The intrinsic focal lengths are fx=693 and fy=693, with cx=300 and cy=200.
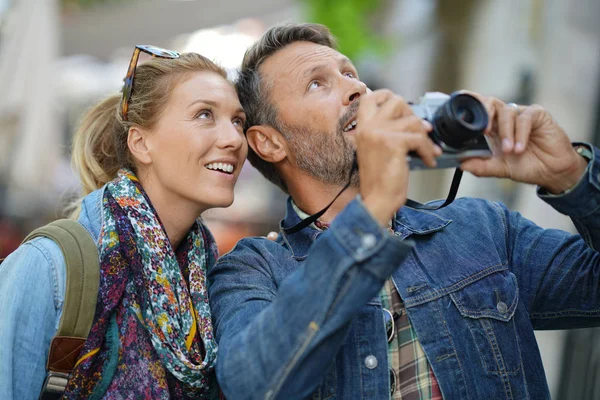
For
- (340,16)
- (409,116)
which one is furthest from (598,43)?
(340,16)

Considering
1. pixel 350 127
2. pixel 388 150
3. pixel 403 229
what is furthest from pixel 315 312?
pixel 350 127

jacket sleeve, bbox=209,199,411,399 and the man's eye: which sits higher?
the man's eye

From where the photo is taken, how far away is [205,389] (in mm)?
2287

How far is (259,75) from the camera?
3012mm

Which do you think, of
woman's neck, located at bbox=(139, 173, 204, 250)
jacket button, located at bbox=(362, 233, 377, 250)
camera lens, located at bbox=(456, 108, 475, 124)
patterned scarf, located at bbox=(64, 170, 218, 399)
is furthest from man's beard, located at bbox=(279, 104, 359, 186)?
jacket button, located at bbox=(362, 233, 377, 250)

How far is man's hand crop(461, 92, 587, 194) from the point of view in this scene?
6.59ft

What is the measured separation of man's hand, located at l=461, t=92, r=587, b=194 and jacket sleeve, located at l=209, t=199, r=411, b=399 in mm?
431

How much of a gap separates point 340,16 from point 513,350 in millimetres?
7155

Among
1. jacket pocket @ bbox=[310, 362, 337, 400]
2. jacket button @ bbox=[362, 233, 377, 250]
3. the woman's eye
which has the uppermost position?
the woman's eye

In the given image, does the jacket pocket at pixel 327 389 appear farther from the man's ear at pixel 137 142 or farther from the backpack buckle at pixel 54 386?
the man's ear at pixel 137 142

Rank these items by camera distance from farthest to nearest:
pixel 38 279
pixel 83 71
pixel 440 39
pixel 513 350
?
pixel 83 71 → pixel 440 39 → pixel 513 350 → pixel 38 279

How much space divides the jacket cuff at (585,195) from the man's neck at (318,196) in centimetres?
87

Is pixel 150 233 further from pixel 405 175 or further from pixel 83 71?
pixel 83 71

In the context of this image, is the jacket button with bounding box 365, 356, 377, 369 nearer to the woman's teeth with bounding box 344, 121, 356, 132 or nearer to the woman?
the woman
